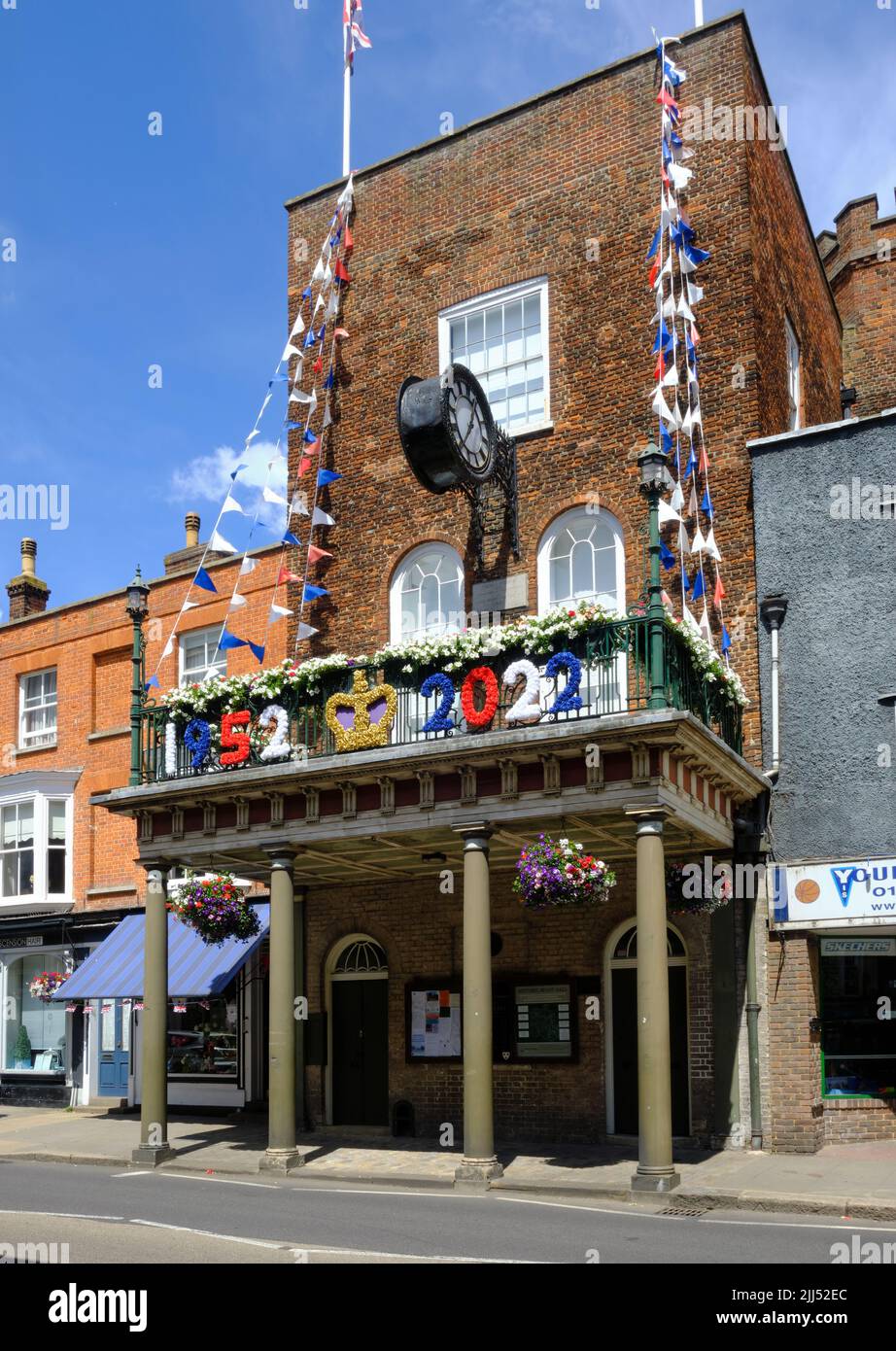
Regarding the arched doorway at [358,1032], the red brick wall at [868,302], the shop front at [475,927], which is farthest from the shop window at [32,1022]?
the red brick wall at [868,302]

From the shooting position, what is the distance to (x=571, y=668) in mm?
14477

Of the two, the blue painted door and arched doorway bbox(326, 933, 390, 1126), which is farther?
the blue painted door

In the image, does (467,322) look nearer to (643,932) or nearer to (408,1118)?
(643,932)

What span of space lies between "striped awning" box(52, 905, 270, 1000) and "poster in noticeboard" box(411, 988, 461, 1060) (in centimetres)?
285

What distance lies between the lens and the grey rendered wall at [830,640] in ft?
53.2

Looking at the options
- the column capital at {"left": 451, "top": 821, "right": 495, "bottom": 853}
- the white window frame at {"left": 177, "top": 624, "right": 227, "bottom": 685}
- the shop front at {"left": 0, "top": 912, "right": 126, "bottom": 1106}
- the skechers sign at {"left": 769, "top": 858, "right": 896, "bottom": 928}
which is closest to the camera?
the column capital at {"left": 451, "top": 821, "right": 495, "bottom": 853}

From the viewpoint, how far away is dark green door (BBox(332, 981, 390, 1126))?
19328 mm

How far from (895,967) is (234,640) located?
29.8 ft

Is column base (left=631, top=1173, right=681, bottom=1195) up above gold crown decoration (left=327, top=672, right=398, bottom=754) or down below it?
below

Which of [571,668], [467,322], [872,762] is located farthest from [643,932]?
[467,322]

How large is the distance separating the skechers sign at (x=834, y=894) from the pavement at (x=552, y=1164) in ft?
8.59

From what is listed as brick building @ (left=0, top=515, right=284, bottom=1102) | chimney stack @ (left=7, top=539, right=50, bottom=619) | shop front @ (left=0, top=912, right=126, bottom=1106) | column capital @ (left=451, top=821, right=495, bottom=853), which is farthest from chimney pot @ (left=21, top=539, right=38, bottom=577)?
column capital @ (left=451, top=821, right=495, bottom=853)

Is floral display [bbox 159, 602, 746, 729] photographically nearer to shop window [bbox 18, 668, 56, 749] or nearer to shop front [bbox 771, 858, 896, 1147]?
shop front [bbox 771, 858, 896, 1147]

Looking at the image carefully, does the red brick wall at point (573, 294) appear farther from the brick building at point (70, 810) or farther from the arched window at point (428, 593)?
the brick building at point (70, 810)
